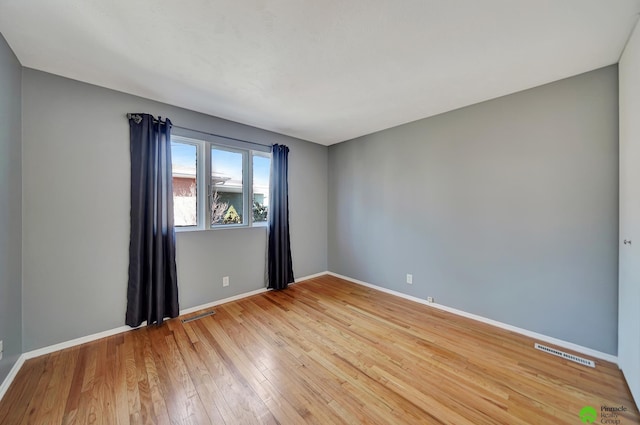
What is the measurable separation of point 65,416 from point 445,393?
2.49 m

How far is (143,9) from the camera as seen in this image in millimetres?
1367

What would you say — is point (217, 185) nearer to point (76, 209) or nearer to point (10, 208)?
point (76, 209)

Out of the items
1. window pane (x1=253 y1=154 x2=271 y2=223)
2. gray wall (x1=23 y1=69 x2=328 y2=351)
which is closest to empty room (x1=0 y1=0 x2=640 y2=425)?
gray wall (x1=23 y1=69 x2=328 y2=351)

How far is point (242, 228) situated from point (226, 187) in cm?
63

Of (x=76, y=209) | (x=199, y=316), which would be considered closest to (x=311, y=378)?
(x=199, y=316)

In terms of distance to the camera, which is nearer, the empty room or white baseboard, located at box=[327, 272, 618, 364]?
the empty room

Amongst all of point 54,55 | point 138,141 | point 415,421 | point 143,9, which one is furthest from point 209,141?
point 415,421

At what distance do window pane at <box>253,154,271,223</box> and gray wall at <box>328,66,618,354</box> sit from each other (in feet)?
5.97

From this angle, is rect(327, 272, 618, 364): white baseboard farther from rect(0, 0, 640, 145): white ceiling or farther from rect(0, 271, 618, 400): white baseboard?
rect(0, 0, 640, 145): white ceiling

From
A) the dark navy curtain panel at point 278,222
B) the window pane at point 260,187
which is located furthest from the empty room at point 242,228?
the dark navy curtain panel at point 278,222

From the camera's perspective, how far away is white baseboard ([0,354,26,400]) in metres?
1.55

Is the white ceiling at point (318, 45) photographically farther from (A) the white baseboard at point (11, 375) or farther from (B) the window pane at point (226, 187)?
(A) the white baseboard at point (11, 375)

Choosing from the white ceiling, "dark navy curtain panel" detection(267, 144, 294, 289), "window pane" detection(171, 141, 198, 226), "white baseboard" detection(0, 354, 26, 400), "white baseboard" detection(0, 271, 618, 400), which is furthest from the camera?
"dark navy curtain panel" detection(267, 144, 294, 289)

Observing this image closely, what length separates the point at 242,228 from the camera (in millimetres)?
3303
